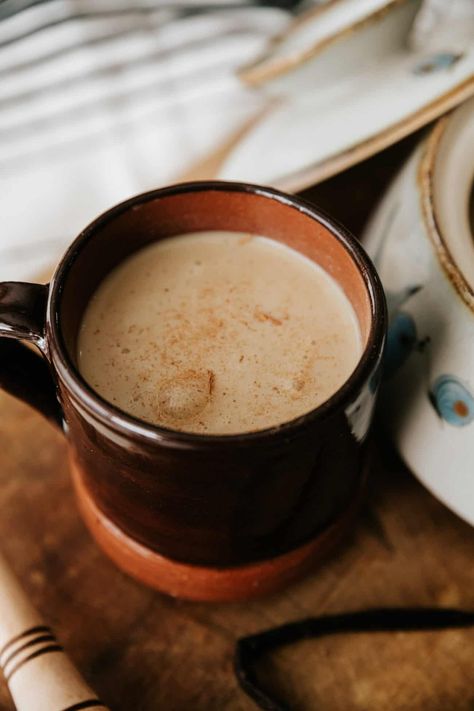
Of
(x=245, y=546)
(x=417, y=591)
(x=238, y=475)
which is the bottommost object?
(x=417, y=591)

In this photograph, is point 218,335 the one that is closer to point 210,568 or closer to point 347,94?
point 210,568

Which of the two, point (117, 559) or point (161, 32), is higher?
point (161, 32)

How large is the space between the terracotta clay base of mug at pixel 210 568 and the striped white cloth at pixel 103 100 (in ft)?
1.24

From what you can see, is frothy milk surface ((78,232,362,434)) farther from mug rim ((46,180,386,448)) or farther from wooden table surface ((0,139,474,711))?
wooden table surface ((0,139,474,711))

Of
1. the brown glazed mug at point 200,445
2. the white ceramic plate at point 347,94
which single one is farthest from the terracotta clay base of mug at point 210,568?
the white ceramic plate at point 347,94

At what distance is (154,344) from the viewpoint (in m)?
0.58

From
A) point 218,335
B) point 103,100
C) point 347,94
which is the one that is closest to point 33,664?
point 218,335

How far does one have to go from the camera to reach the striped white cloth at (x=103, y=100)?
97 cm

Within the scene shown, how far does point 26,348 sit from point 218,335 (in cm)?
15

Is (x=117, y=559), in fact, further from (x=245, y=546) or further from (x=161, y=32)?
(x=161, y=32)

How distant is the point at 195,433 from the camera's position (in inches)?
18.8

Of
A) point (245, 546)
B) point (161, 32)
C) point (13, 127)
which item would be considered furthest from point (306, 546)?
point (161, 32)

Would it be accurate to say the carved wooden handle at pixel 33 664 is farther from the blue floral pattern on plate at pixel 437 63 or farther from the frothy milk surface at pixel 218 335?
the blue floral pattern on plate at pixel 437 63

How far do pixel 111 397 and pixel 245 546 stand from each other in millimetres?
152
